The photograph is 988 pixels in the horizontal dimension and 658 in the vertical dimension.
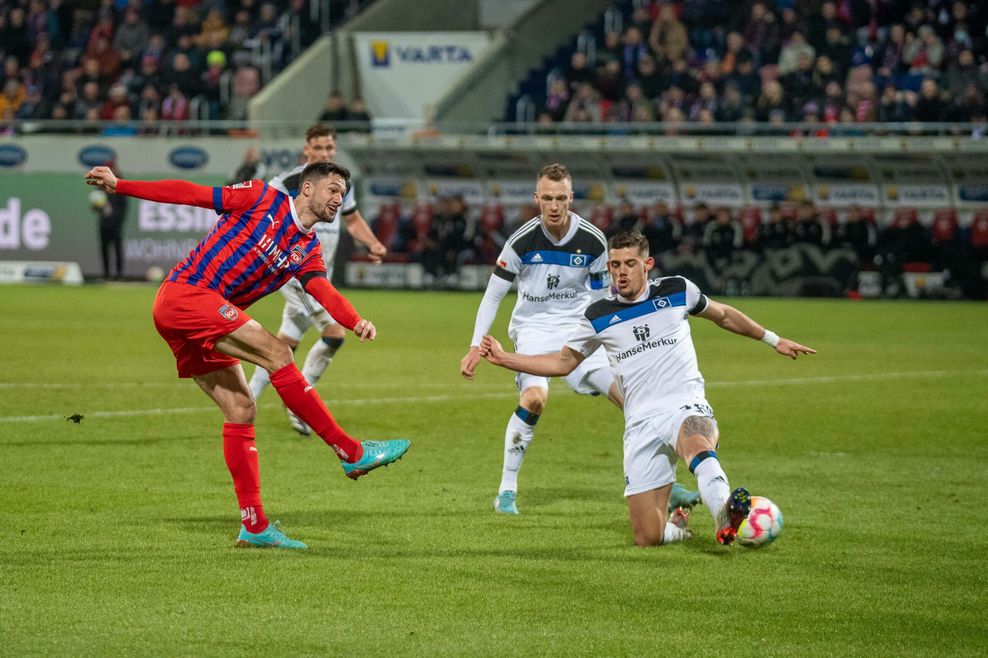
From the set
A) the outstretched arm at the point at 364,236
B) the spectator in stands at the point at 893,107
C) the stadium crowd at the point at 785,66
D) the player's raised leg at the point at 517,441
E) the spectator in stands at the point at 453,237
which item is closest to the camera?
the player's raised leg at the point at 517,441

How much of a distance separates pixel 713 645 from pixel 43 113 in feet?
102

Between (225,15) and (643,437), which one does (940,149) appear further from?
(643,437)

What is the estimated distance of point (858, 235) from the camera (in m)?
28.4

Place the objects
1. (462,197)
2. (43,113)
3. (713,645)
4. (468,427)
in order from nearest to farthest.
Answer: (713,645)
(468,427)
(462,197)
(43,113)

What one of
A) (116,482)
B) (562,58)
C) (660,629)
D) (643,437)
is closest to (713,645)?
(660,629)

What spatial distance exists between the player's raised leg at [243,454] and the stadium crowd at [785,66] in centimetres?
2177

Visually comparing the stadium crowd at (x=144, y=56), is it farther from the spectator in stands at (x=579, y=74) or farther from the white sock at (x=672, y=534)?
the white sock at (x=672, y=534)

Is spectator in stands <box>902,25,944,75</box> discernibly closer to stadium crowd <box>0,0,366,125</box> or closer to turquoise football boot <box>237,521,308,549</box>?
stadium crowd <box>0,0,366,125</box>

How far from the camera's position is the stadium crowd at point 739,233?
28141mm

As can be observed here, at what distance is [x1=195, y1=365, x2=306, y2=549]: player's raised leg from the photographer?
738cm

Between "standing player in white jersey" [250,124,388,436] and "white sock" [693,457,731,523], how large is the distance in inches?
198

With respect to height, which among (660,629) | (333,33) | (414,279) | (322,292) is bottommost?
(414,279)

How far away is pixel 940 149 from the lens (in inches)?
1049

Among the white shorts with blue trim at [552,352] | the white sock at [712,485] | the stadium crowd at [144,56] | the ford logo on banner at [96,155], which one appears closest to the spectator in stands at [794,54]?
the stadium crowd at [144,56]
